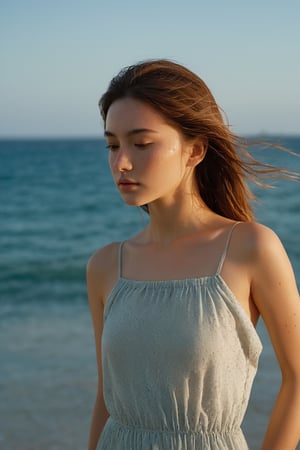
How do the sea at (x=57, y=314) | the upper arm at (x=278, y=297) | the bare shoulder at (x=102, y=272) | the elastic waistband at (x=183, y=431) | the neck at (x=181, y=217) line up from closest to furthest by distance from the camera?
the upper arm at (x=278, y=297) → the elastic waistband at (x=183, y=431) → the neck at (x=181, y=217) → the bare shoulder at (x=102, y=272) → the sea at (x=57, y=314)

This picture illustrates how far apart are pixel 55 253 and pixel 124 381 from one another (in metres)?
13.3

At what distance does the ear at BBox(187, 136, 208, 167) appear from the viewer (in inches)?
102

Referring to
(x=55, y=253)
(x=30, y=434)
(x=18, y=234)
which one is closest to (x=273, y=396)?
(x=30, y=434)

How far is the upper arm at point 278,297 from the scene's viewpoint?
234cm

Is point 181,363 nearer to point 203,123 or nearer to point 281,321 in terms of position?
point 281,321

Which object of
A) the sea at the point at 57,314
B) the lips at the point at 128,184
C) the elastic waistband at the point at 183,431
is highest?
the lips at the point at 128,184

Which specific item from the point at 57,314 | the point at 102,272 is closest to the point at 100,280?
the point at 102,272

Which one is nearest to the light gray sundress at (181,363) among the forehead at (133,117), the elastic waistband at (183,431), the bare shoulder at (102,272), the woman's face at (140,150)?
the elastic waistband at (183,431)

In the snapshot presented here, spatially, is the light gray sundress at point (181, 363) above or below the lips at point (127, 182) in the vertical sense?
below

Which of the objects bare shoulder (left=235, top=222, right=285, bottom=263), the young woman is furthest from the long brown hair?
bare shoulder (left=235, top=222, right=285, bottom=263)

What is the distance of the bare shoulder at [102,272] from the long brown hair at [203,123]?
328 mm

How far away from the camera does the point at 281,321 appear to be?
234cm

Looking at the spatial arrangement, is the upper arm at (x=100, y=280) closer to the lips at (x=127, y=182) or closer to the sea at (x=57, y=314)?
the lips at (x=127, y=182)

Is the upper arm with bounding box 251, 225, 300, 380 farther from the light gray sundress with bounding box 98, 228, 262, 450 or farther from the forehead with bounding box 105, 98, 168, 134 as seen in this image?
the forehead with bounding box 105, 98, 168, 134
